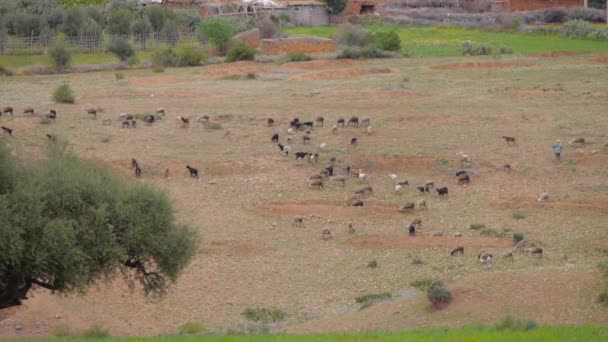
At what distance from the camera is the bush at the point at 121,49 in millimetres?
71625

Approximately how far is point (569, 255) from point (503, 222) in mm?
3737

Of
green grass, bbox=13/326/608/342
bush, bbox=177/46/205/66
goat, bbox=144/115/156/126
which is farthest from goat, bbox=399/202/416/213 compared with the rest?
bush, bbox=177/46/205/66

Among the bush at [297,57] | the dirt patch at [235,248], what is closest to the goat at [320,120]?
the dirt patch at [235,248]

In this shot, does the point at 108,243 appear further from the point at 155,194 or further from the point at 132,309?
the point at 132,309

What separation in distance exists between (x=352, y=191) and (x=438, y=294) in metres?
12.0

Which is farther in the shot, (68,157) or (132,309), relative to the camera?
(132,309)

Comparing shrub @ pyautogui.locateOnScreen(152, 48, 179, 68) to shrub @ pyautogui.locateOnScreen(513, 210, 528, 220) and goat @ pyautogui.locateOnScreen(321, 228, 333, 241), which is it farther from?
goat @ pyautogui.locateOnScreen(321, 228, 333, 241)

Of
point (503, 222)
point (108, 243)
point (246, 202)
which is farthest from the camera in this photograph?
point (246, 202)

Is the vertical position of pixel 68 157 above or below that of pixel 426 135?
above

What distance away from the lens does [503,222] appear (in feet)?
104

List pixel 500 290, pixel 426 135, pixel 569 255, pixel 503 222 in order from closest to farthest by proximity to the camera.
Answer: pixel 500 290, pixel 569 255, pixel 503 222, pixel 426 135

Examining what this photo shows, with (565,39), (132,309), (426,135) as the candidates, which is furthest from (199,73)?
(132,309)

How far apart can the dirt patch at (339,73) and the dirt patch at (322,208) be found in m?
27.0

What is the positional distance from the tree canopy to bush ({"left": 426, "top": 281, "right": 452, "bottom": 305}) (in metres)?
4.68
